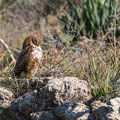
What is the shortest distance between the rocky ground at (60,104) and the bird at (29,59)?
855 mm

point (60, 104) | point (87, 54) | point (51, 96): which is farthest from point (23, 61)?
point (60, 104)

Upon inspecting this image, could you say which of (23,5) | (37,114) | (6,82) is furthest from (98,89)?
(23,5)

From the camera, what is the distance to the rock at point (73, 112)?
5199mm

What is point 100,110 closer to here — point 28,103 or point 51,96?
point 51,96

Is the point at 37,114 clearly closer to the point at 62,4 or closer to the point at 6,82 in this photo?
the point at 6,82

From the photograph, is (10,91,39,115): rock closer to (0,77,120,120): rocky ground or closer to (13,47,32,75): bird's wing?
(0,77,120,120): rocky ground

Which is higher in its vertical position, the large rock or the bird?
the bird

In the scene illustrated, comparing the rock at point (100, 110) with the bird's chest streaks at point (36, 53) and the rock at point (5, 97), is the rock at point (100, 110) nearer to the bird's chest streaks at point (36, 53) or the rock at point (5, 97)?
the rock at point (5, 97)

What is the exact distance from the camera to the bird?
664cm

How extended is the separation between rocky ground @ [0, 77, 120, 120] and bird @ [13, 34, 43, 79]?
0.85 metres

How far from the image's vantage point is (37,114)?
17.9 feet

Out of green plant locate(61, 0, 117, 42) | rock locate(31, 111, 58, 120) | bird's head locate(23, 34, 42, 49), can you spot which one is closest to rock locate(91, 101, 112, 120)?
rock locate(31, 111, 58, 120)

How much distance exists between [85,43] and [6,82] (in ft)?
7.68

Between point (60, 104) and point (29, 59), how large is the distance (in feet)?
4.87
